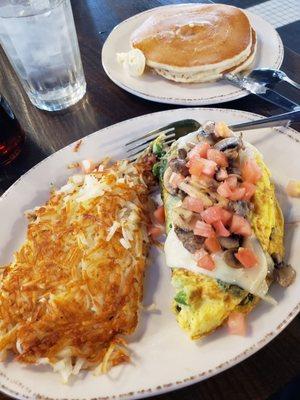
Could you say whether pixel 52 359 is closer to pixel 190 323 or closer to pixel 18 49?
pixel 190 323

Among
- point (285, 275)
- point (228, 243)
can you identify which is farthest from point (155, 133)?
point (285, 275)

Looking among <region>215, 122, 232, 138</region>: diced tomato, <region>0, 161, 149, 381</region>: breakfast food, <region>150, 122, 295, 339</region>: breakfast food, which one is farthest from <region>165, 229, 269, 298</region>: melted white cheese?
<region>215, 122, 232, 138</region>: diced tomato

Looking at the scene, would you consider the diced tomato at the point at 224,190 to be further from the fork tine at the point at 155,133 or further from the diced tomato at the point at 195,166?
the fork tine at the point at 155,133

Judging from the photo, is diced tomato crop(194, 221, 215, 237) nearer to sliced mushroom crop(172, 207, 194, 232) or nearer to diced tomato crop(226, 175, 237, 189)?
sliced mushroom crop(172, 207, 194, 232)

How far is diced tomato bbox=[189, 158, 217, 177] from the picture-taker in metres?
1.54

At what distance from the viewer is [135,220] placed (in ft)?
5.54

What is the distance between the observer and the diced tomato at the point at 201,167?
154 centimetres

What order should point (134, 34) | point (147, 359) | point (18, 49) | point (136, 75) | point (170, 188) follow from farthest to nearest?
point (134, 34) → point (136, 75) → point (18, 49) → point (170, 188) → point (147, 359)

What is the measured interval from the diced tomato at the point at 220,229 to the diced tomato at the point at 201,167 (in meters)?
0.22

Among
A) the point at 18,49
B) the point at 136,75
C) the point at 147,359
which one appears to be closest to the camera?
the point at 147,359

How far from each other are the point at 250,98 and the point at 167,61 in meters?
0.47

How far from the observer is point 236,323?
1310 millimetres

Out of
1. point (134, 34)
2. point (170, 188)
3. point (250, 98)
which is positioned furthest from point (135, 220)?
point (134, 34)

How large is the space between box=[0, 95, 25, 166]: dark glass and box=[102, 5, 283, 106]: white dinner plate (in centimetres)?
59
